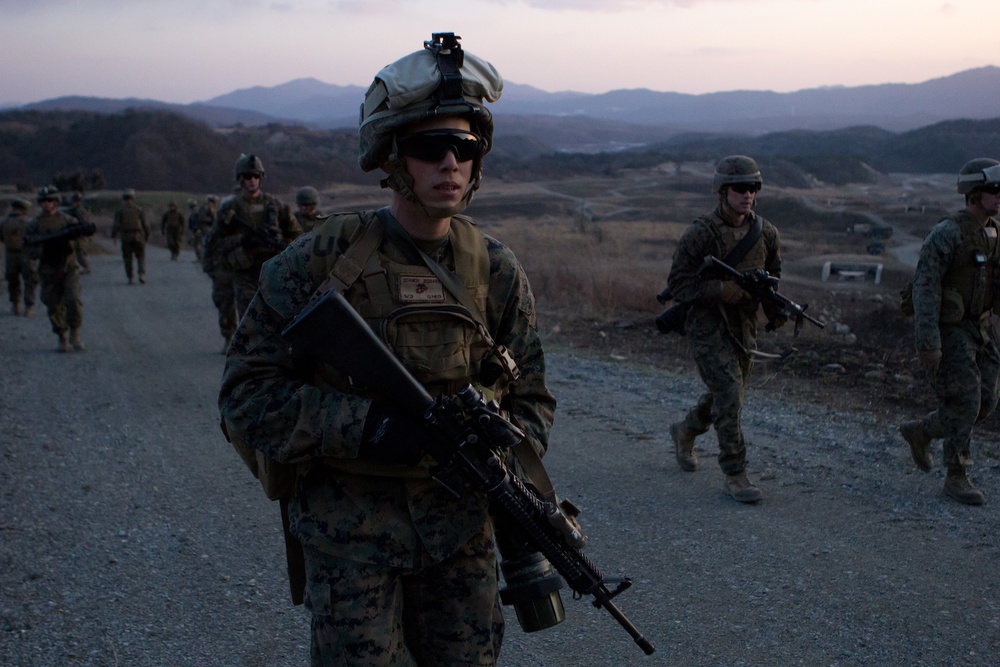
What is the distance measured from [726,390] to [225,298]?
20.1ft

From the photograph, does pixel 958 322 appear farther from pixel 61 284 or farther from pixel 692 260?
pixel 61 284

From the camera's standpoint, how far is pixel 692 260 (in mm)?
5527

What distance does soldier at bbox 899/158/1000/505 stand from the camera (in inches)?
202

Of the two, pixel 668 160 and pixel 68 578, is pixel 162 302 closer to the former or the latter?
pixel 68 578

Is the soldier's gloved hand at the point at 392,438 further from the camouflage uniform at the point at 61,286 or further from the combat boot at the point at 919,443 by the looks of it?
the camouflage uniform at the point at 61,286

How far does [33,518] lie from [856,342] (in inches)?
349

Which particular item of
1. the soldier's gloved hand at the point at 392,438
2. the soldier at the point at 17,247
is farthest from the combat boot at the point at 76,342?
the soldier's gloved hand at the point at 392,438

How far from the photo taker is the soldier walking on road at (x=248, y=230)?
8430mm

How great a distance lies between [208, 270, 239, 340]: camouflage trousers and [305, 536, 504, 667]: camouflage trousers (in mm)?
7609

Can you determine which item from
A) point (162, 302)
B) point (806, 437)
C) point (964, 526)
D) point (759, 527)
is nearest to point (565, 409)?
point (806, 437)

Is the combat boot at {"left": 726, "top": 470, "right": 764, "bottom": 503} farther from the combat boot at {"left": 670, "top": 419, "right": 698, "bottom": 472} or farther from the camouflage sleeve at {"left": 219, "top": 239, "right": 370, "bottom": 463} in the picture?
the camouflage sleeve at {"left": 219, "top": 239, "right": 370, "bottom": 463}

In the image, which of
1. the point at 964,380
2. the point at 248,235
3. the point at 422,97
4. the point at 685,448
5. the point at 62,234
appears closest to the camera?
the point at 422,97

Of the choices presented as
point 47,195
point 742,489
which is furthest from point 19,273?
point 742,489

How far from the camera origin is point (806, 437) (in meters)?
6.57
